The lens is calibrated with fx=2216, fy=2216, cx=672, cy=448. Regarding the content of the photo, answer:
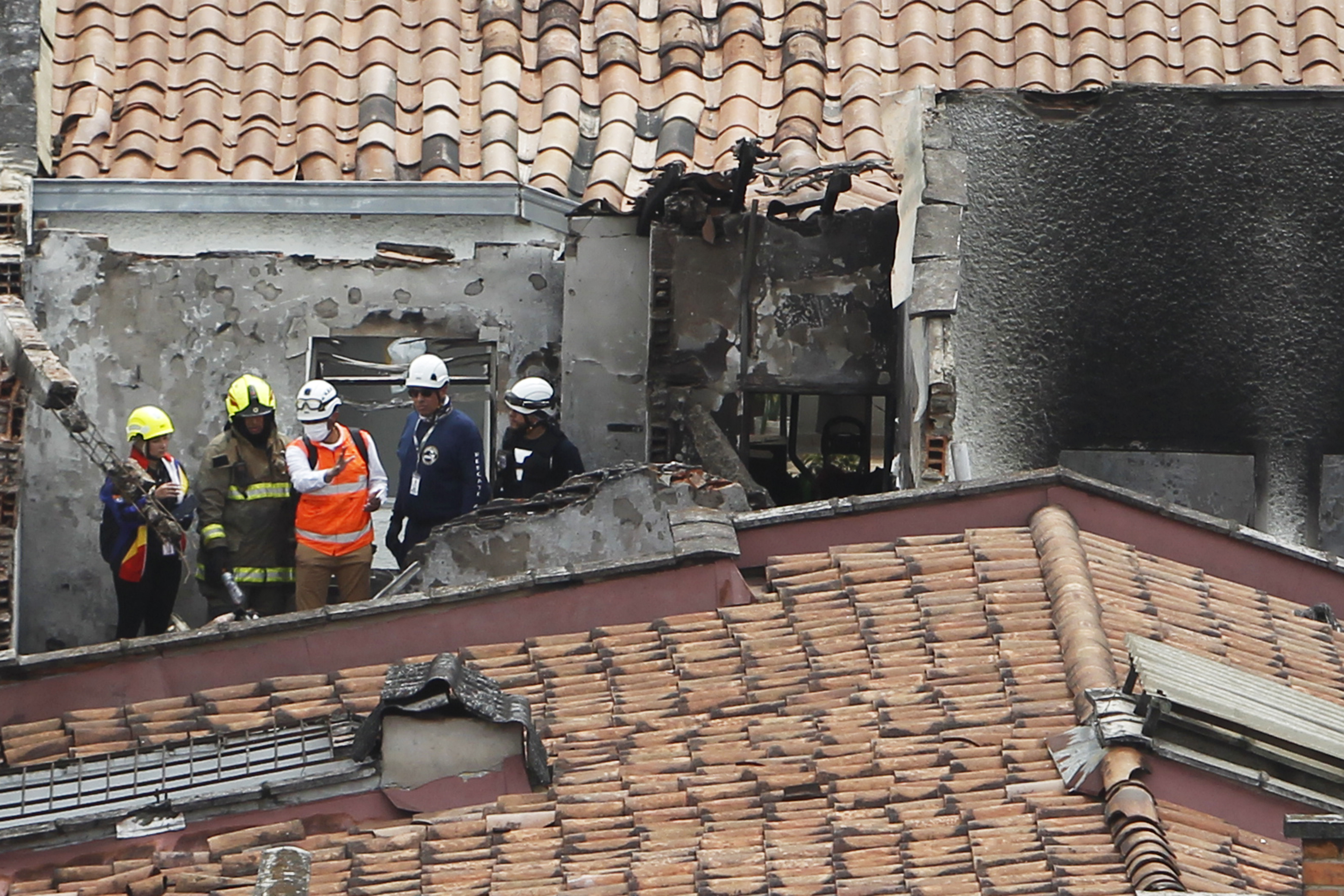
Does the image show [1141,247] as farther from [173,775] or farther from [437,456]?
[173,775]

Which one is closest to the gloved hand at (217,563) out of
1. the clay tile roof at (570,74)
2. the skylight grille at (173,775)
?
the skylight grille at (173,775)

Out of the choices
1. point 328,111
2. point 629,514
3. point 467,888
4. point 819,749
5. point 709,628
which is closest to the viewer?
point 467,888

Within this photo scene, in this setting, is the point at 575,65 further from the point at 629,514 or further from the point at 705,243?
the point at 629,514

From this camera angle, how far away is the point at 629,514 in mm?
10289

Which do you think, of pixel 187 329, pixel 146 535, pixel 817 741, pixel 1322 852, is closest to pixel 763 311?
pixel 187 329

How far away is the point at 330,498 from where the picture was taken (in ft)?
36.5

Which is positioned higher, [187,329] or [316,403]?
[187,329]

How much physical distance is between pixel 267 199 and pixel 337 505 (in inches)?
114

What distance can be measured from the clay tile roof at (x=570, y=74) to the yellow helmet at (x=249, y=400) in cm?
274

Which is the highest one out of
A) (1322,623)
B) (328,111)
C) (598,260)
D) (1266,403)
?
(328,111)

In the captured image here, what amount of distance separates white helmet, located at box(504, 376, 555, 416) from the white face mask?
107cm

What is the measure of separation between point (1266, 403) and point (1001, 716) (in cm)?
521

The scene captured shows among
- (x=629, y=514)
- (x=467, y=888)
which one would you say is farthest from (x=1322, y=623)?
(x=467, y=888)

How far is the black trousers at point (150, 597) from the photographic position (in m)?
11.4
